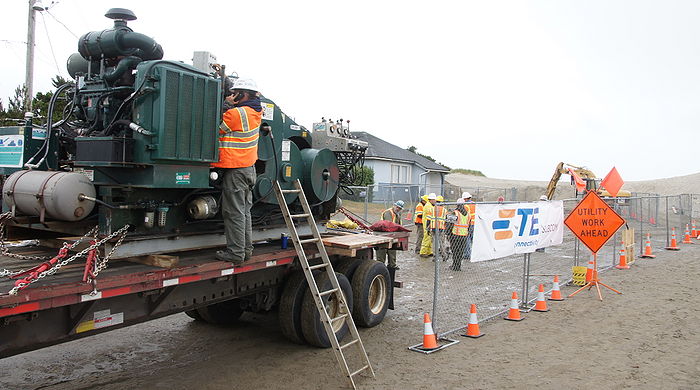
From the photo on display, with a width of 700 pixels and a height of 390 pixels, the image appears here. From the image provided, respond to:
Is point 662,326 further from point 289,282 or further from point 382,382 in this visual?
point 289,282

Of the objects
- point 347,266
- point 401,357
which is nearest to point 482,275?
point 347,266

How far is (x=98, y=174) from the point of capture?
517 centimetres

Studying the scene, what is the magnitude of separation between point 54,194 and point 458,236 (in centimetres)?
969

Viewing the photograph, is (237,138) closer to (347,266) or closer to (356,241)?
(356,241)

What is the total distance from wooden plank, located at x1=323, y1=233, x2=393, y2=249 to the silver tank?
3.14 metres

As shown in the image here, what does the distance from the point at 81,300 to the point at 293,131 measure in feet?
12.5

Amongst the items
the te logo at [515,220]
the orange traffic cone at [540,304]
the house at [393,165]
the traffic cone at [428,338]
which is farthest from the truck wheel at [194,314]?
the house at [393,165]

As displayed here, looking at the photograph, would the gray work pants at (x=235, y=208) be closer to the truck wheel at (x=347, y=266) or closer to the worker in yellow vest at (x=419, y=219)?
the truck wheel at (x=347, y=266)

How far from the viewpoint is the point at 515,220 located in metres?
8.96

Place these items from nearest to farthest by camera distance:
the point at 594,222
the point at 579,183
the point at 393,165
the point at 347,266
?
the point at 347,266, the point at 594,222, the point at 579,183, the point at 393,165

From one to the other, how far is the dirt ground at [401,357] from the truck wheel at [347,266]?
904 mm

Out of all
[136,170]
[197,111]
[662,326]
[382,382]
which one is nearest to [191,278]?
[136,170]

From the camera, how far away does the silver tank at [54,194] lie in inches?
190

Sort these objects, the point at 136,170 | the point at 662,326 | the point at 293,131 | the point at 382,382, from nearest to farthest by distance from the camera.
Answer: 1. the point at 136,170
2. the point at 382,382
3. the point at 293,131
4. the point at 662,326
